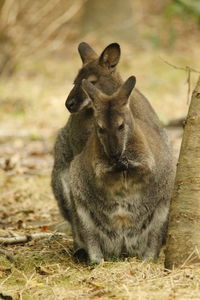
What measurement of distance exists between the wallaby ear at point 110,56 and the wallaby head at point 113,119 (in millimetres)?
1033

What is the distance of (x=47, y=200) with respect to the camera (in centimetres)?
770

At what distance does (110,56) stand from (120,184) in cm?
147

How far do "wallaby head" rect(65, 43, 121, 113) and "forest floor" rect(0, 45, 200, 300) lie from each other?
1.21 m

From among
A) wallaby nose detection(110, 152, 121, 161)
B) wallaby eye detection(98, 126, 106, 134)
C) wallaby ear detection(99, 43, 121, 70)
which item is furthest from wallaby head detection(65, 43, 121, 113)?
wallaby nose detection(110, 152, 121, 161)

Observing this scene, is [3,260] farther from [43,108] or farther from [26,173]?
[43,108]

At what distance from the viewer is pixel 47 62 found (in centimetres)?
1655

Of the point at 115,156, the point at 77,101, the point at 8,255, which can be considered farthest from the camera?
the point at 77,101

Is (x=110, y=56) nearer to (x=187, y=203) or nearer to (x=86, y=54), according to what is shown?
(x=86, y=54)

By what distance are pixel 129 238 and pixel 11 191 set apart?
291 centimetres

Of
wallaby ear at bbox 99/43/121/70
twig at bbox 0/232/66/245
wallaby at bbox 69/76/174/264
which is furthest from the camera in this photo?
wallaby ear at bbox 99/43/121/70

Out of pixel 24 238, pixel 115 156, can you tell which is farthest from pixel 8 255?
pixel 115 156

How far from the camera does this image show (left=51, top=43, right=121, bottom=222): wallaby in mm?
5719

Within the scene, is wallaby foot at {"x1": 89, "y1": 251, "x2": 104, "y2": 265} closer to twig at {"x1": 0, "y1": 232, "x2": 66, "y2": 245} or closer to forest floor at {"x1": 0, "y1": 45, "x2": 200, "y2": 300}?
forest floor at {"x1": 0, "y1": 45, "x2": 200, "y2": 300}

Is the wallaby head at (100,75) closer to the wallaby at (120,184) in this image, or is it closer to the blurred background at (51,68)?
the wallaby at (120,184)
